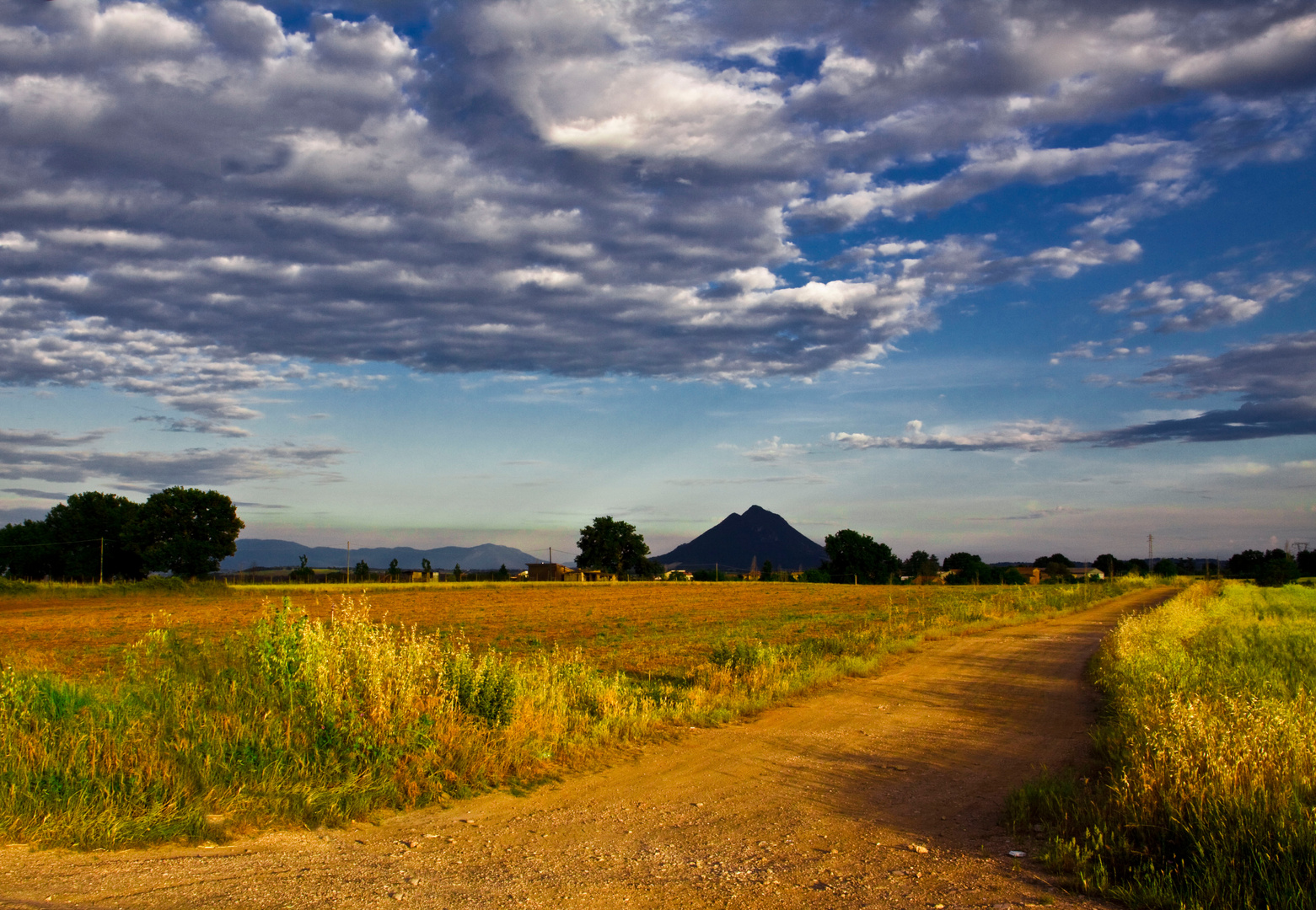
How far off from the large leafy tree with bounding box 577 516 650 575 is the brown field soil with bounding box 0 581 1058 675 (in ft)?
238

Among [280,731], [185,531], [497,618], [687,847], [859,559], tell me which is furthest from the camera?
[859,559]

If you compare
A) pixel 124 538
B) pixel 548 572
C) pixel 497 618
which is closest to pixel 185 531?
pixel 124 538

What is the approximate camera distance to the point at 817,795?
8375 millimetres

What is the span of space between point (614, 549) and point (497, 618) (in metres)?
103

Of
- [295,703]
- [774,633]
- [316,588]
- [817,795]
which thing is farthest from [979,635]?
[316,588]

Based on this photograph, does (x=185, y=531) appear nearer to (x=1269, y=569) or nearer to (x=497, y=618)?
(x=497, y=618)

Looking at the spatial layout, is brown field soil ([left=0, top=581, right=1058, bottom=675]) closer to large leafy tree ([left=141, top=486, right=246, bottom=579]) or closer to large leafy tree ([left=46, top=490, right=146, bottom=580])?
large leafy tree ([left=141, top=486, right=246, bottom=579])

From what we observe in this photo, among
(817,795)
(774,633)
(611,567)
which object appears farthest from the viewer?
(611,567)

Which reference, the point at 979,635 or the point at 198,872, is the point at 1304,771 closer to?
the point at 198,872

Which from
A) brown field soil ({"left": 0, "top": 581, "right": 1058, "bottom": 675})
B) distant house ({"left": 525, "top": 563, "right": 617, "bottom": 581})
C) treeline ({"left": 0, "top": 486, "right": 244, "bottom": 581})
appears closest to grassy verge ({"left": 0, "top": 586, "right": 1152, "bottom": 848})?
brown field soil ({"left": 0, "top": 581, "right": 1058, "bottom": 675})

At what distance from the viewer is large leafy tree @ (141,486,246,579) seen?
289 ft

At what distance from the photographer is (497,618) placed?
3931 cm

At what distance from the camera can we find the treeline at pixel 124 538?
8862 cm

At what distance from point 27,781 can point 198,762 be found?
→ 4.14 ft
